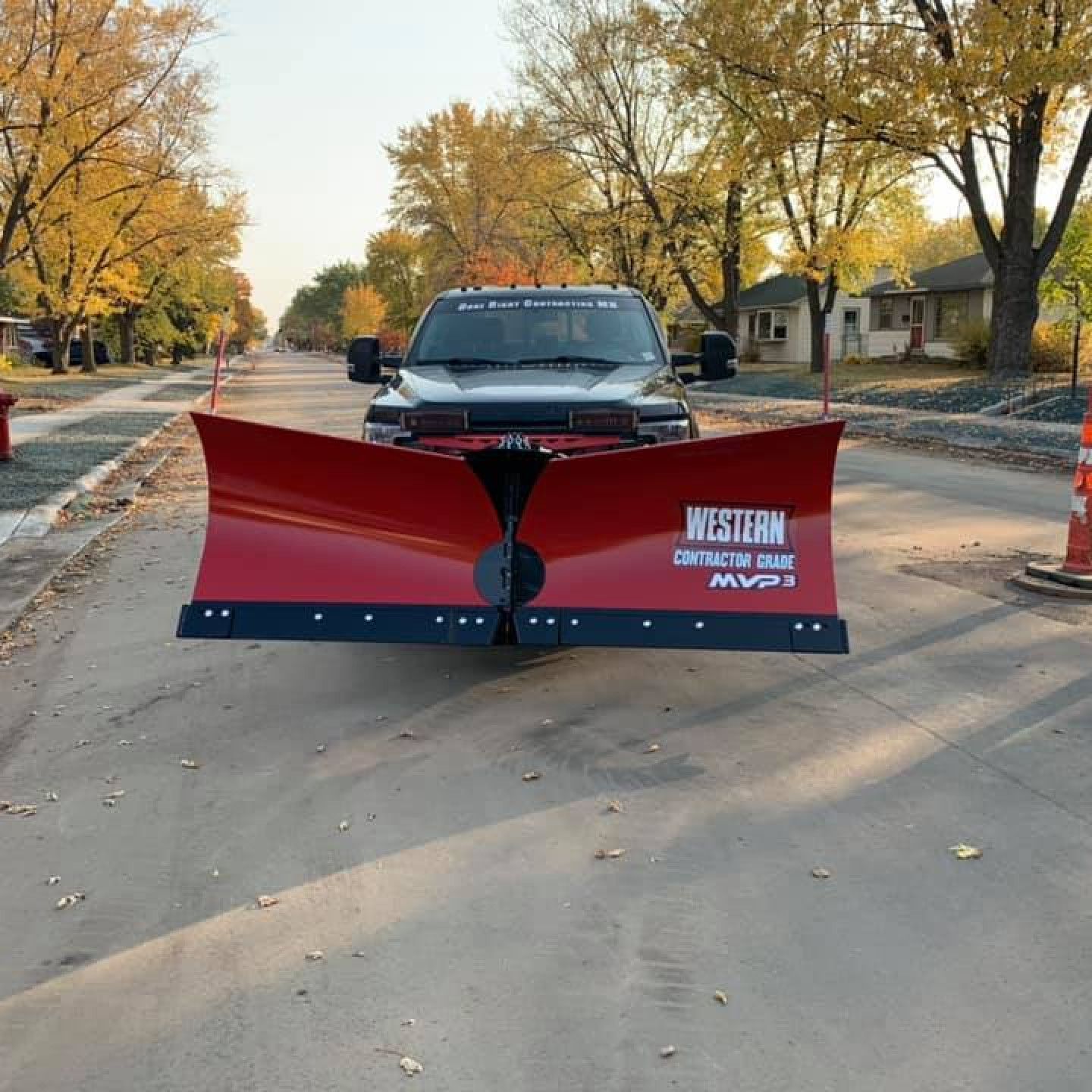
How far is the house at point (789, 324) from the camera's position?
50259 mm

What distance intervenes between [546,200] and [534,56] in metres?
4.62

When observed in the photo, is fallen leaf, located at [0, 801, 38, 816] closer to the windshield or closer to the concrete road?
the concrete road

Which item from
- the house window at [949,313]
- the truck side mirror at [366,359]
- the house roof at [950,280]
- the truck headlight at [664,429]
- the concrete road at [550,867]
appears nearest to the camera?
the concrete road at [550,867]

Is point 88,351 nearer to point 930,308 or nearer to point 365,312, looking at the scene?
point 930,308

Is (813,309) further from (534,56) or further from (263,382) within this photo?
(263,382)

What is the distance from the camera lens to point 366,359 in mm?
7742

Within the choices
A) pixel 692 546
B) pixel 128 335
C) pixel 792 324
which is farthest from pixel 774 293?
pixel 692 546

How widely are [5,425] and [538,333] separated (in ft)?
29.3

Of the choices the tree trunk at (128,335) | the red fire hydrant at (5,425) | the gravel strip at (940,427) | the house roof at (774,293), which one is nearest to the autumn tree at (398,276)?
the tree trunk at (128,335)

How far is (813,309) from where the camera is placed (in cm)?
3716

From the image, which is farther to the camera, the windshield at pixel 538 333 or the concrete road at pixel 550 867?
the windshield at pixel 538 333

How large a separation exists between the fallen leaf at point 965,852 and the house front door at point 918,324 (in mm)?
44598

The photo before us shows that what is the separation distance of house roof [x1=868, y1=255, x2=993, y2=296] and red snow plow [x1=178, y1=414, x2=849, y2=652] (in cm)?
3893

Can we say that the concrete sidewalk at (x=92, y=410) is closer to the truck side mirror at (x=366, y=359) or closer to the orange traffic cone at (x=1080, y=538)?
the truck side mirror at (x=366, y=359)
